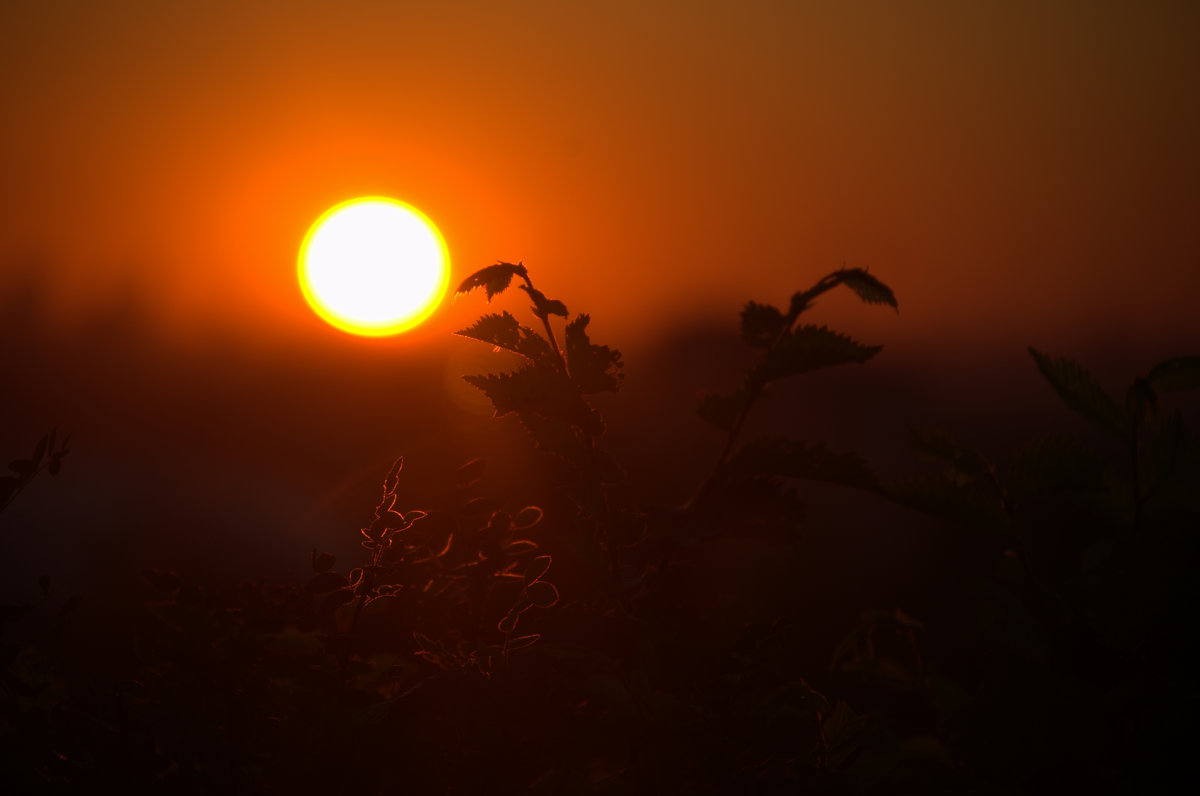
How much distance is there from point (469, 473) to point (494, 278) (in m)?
0.30

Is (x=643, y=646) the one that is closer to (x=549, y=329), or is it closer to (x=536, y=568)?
(x=536, y=568)

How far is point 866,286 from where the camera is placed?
931 mm

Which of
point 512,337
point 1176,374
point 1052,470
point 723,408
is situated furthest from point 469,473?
point 1176,374

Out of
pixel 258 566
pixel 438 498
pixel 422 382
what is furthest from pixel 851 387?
pixel 438 498

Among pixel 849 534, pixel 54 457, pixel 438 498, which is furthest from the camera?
pixel 849 534

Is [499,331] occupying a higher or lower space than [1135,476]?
higher

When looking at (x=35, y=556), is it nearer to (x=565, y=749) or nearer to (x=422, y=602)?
(x=422, y=602)

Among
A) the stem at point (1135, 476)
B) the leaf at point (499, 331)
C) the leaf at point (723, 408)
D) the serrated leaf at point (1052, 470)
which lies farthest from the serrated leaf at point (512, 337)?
the stem at point (1135, 476)

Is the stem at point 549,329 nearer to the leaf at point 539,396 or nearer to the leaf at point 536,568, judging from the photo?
the leaf at point 539,396

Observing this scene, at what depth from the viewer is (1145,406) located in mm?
944

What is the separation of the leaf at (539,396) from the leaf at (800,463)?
0.18m

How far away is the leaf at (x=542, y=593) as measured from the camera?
0.93 meters

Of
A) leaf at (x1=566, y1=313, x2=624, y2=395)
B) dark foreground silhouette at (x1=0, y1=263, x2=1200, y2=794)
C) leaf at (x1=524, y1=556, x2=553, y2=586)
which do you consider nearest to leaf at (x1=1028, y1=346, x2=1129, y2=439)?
dark foreground silhouette at (x1=0, y1=263, x2=1200, y2=794)

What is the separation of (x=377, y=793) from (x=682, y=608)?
382 millimetres
